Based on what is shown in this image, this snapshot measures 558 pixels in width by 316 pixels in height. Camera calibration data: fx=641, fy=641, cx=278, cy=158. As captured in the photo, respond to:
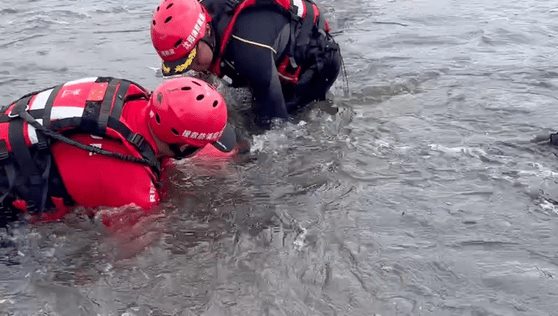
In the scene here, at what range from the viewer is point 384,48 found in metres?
8.62

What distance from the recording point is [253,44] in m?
5.09

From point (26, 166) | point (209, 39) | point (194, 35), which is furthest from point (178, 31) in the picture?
point (26, 166)

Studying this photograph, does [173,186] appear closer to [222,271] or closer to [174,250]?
[174,250]

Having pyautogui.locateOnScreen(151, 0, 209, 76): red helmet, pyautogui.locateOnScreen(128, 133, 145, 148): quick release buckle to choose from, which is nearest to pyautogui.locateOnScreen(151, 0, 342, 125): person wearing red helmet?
pyautogui.locateOnScreen(151, 0, 209, 76): red helmet

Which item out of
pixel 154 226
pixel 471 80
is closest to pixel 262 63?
pixel 154 226

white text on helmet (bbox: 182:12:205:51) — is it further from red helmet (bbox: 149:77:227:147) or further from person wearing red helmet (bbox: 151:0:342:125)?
red helmet (bbox: 149:77:227:147)

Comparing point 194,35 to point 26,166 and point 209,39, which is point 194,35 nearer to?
point 209,39

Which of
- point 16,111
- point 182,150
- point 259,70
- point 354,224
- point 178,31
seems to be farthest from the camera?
point 259,70

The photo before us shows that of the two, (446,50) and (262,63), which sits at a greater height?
(262,63)

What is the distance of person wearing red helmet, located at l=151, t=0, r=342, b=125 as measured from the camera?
4.76m

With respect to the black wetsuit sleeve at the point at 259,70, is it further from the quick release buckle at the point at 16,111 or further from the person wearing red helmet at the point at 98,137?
the quick release buckle at the point at 16,111

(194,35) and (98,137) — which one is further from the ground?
(194,35)

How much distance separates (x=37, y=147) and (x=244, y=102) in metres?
2.87

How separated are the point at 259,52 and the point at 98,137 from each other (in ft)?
5.44
